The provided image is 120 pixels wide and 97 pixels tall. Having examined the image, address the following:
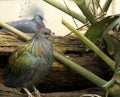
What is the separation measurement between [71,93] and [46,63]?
0.18m

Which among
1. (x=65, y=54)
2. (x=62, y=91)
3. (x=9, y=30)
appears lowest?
(x=62, y=91)

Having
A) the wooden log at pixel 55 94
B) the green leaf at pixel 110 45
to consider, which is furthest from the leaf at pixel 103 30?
the wooden log at pixel 55 94

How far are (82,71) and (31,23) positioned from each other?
0.43m

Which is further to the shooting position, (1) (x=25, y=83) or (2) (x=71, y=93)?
(2) (x=71, y=93)

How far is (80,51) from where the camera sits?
1.12 m

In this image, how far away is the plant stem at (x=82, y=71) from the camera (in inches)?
38.5

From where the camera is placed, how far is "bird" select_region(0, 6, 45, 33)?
51.5 inches

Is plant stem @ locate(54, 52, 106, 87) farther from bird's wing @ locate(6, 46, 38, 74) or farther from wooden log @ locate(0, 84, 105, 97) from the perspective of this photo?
bird's wing @ locate(6, 46, 38, 74)

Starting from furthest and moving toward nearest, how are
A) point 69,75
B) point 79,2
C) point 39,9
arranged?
point 39,9, point 69,75, point 79,2

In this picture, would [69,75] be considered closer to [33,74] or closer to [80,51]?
[80,51]

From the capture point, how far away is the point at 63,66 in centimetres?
107

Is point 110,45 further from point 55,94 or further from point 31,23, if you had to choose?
point 31,23

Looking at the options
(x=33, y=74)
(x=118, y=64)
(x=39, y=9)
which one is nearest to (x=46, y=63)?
(x=33, y=74)

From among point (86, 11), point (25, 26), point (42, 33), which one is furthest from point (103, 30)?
point (25, 26)
